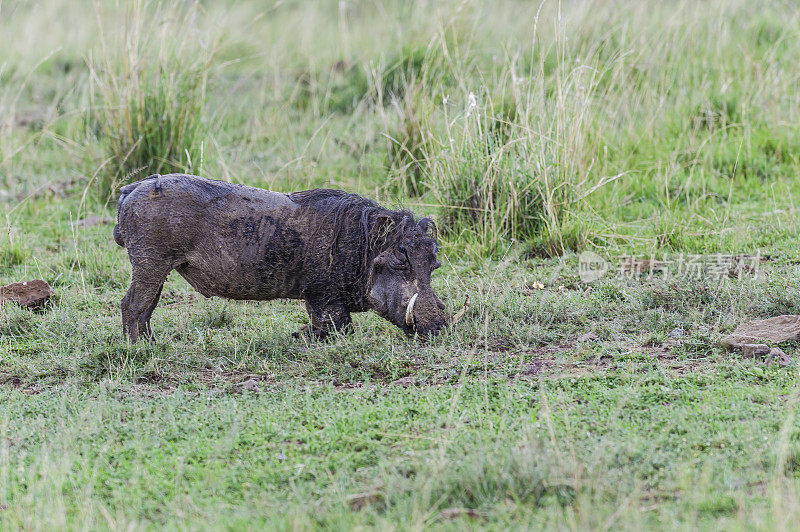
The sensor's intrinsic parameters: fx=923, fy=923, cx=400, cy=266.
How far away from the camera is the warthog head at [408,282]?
175 inches

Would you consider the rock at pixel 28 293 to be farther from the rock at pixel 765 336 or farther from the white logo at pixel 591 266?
the rock at pixel 765 336

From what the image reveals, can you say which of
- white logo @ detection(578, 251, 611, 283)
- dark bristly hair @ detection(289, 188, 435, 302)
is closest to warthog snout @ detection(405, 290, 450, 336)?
dark bristly hair @ detection(289, 188, 435, 302)

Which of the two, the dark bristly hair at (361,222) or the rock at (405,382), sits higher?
the dark bristly hair at (361,222)

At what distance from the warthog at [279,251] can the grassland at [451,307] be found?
0.68 feet

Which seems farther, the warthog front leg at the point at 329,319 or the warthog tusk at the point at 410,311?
the warthog front leg at the point at 329,319

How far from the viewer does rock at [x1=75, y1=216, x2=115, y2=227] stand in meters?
6.96

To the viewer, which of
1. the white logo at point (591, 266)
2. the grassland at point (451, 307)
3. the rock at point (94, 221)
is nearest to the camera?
the grassland at point (451, 307)

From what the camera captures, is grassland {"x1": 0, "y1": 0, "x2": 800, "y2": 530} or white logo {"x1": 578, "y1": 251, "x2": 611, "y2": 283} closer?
grassland {"x1": 0, "y1": 0, "x2": 800, "y2": 530}

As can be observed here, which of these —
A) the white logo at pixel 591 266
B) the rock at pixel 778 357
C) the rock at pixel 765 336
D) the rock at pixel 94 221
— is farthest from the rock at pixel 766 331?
the rock at pixel 94 221

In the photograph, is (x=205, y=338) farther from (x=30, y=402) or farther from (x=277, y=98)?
(x=277, y=98)

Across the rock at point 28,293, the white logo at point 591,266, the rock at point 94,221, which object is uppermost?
the white logo at point 591,266

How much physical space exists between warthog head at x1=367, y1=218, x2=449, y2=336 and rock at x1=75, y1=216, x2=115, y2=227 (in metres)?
3.27

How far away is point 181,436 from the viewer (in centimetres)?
357

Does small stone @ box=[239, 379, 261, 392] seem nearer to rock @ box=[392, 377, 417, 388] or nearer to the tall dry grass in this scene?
rock @ box=[392, 377, 417, 388]
